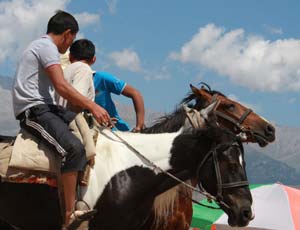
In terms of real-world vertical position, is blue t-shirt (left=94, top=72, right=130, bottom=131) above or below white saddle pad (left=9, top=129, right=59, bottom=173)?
above

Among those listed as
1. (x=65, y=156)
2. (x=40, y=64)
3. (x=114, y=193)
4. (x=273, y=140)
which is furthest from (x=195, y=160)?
(x=273, y=140)

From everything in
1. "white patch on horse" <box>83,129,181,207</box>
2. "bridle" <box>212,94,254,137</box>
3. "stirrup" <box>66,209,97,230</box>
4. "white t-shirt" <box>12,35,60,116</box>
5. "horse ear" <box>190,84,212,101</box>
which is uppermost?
"horse ear" <box>190,84,212,101</box>

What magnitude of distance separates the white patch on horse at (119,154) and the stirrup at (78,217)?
0.66 feet

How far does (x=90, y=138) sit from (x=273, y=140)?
4250 mm

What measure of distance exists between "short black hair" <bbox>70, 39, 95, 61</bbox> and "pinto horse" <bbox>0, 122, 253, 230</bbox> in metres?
1.51

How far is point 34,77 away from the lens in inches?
262

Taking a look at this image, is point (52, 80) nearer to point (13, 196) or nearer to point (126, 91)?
point (13, 196)

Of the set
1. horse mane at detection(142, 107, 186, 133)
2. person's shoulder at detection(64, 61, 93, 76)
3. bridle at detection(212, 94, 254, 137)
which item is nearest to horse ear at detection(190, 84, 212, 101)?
bridle at detection(212, 94, 254, 137)

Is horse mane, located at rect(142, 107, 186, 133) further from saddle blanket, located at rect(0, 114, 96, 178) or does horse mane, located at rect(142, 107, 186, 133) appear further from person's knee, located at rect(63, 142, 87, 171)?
person's knee, located at rect(63, 142, 87, 171)

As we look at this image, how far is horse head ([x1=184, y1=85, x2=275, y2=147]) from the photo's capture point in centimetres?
955

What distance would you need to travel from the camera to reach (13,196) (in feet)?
22.7

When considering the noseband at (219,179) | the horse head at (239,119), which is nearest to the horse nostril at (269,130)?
the horse head at (239,119)

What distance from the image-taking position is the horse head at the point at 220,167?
22.6 ft

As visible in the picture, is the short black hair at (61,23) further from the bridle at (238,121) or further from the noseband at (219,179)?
the bridle at (238,121)
